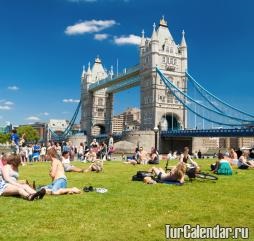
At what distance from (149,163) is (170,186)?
11.3 metres

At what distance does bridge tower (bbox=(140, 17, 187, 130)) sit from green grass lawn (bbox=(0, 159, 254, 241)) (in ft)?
188

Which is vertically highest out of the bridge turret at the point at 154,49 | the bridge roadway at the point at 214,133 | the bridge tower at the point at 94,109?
the bridge turret at the point at 154,49

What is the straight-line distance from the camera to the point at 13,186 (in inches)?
342

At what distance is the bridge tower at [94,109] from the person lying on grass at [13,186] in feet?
275

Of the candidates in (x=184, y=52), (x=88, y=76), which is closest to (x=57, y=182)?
(x=184, y=52)

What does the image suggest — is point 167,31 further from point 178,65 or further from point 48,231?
point 48,231

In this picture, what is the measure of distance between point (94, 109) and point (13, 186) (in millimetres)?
86418

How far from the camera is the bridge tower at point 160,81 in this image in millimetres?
67875

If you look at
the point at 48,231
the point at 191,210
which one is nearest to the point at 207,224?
the point at 191,210

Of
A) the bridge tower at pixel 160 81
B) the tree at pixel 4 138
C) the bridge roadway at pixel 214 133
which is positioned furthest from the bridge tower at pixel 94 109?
the tree at pixel 4 138

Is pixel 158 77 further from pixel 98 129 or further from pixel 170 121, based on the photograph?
pixel 98 129

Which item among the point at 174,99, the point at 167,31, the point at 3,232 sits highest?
the point at 167,31

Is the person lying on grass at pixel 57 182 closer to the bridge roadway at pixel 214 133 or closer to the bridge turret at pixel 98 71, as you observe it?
the bridge roadway at pixel 214 133

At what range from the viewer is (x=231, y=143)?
5340 inches
